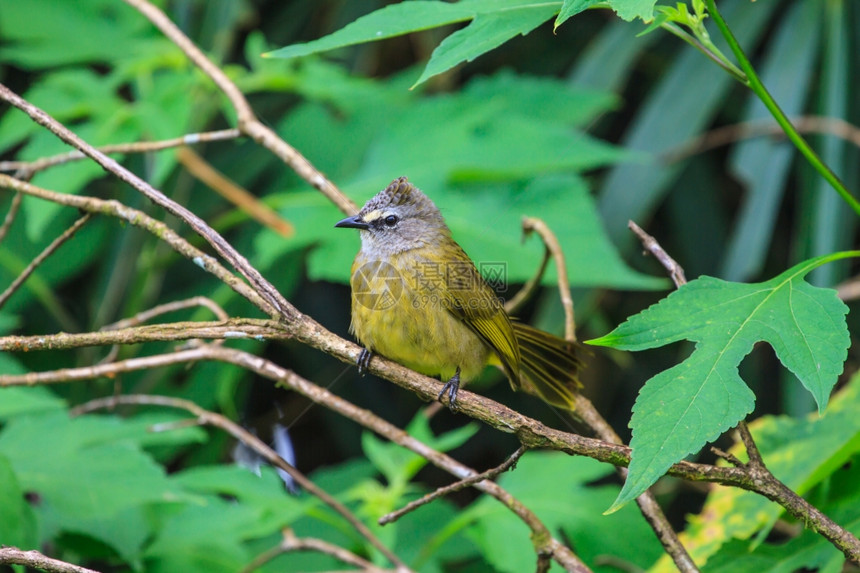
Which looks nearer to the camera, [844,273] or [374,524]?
[374,524]

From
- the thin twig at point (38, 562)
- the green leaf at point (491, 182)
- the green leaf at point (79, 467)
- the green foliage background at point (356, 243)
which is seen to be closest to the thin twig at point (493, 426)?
the green leaf at point (79, 467)

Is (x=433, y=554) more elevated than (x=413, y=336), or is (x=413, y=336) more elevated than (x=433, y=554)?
(x=413, y=336)

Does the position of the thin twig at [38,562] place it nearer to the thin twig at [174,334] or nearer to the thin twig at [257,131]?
the thin twig at [174,334]

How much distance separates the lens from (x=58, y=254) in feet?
14.2

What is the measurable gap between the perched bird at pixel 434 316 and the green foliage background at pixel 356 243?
41 centimetres

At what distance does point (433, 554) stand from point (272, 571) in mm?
580

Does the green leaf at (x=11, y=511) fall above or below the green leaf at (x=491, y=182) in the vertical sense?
below

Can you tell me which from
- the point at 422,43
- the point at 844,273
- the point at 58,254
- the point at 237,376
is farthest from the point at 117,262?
the point at 844,273

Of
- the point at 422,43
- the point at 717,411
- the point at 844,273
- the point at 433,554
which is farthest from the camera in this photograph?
the point at 422,43

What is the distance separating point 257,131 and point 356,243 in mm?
1079

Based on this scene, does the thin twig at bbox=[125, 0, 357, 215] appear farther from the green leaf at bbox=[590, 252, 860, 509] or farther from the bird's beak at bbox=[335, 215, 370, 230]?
the green leaf at bbox=[590, 252, 860, 509]

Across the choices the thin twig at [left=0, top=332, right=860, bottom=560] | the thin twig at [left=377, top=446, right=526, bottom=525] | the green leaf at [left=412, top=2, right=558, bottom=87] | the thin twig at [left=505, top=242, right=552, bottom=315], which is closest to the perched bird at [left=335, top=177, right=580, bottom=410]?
the thin twig at [left=505, top=242, right=552, bottom=315]

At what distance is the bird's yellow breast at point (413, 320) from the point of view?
249 cm

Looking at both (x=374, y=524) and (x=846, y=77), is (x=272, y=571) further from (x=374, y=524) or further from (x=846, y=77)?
(x=846, y=77)
